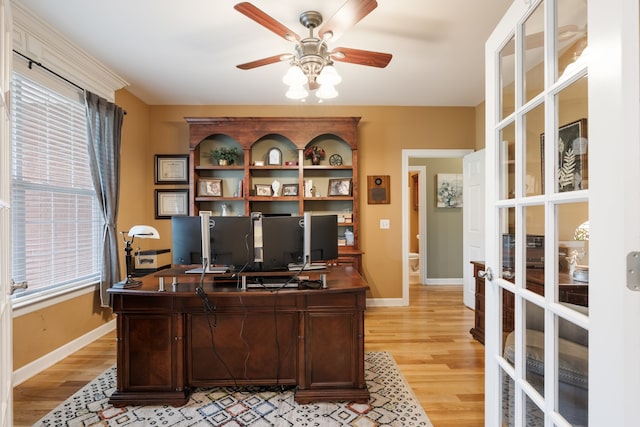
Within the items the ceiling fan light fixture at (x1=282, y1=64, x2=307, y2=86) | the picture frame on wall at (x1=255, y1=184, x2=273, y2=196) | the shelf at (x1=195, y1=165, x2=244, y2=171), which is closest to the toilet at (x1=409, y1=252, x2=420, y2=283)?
the picture frame on wall at (x1=255, y1=184, x2=273, y2=196)

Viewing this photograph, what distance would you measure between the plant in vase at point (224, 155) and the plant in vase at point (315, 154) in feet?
3.14

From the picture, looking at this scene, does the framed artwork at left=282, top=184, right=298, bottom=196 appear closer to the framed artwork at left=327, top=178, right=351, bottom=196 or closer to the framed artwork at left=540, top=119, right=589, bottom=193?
the framed artwork at left=327, top=178, right=351, bottom=196

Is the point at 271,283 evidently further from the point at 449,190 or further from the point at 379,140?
the point at 449,190

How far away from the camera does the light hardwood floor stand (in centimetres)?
204

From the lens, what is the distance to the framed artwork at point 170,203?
14.0 ft

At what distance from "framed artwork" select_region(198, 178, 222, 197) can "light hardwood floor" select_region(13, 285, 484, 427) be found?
1907 millimetres

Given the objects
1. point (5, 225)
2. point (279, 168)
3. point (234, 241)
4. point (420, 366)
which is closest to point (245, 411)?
point (234, 241)

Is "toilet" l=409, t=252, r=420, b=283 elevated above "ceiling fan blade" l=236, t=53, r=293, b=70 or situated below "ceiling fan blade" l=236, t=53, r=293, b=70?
below

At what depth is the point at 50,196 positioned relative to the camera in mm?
2727

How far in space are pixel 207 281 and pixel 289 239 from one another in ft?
2.25

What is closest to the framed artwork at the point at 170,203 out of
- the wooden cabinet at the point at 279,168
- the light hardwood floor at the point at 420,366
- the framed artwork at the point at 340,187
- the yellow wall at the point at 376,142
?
the yellow wall at the point at 376,142

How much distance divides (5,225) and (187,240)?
978 mm

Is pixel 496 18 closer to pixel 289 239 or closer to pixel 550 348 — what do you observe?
pixel 289 239

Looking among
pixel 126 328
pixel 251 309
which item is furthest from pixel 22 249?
pixel 251 309
